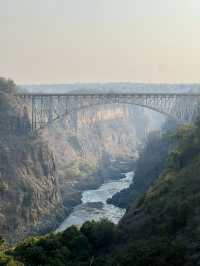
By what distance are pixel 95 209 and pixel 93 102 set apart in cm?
1388

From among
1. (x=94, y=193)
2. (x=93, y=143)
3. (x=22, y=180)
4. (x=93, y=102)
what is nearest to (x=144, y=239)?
(x=22, y=180)

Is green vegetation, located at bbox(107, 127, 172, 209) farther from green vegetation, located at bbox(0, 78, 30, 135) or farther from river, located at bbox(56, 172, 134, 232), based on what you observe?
green vegetation, located at bbox(0, 78, 30, 135)

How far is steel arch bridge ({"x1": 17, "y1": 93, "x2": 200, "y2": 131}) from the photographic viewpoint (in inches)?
2781

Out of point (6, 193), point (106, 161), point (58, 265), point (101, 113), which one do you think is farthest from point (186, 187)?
point (101, 113)

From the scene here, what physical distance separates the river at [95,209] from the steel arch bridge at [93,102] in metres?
10.9

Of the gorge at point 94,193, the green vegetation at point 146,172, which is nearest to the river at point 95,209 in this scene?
the gorge at point 94,193

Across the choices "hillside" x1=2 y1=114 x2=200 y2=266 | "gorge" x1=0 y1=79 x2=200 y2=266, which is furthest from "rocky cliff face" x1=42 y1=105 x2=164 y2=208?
"hillside" x1=2 y1=114 x2=200 y2=266

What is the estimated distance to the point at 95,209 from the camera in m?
66.9

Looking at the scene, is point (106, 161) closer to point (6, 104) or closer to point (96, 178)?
point (96, 178)

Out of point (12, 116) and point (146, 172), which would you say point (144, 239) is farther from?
point (146, 172)

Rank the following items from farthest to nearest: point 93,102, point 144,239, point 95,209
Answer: point 93,102
point 95,209
point 144,239

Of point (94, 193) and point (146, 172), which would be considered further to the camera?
point (94, 193)

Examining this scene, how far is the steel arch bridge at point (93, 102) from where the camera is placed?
70.6 metres

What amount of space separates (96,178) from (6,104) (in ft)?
96.5
